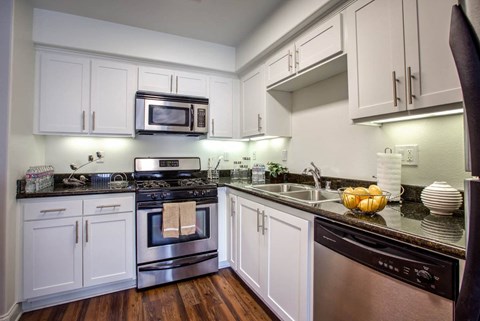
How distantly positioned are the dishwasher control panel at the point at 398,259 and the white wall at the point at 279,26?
1468mm

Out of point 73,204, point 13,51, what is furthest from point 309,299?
point 13,51

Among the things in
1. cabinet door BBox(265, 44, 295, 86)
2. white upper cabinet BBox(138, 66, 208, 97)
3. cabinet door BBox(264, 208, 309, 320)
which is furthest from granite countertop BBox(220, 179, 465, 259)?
white upper cabinet BBox(138, 66, 208, 97)

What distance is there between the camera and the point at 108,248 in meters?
2.04

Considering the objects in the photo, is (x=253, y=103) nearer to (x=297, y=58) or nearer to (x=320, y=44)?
(x=297, y=58)

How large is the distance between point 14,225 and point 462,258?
258 centimetres

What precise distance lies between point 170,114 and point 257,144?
1.19 meters

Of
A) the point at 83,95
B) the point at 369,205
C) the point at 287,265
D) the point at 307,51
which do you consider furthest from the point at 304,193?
the point at 83,95

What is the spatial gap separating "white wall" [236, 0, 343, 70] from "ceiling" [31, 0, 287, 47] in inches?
3.7

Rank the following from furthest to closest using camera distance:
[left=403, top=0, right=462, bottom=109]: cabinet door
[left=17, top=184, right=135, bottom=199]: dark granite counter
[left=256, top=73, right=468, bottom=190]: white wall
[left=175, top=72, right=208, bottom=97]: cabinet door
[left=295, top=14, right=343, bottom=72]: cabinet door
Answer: [left=175, top=72, right=208, bottom=97]: cabinet door < [left=17, top=184, right=135, bottom=199]: dark granite counter < [left=295, top=14, right=343, bottom=72]: cabinet door < [left=256, top=73, right=468, bottom=190]: white wall < [left=403, top=0, right=462, bottom=109]: cabinet door

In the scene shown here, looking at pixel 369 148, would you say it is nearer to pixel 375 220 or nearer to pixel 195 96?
pixel 375 220

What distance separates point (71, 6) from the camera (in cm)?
208

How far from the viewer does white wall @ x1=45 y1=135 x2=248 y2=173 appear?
2.44 m

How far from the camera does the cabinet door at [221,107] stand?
2.83 m

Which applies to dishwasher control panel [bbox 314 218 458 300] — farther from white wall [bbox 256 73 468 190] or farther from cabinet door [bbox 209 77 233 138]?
cabinet door [bbox 209 77 233 138]
